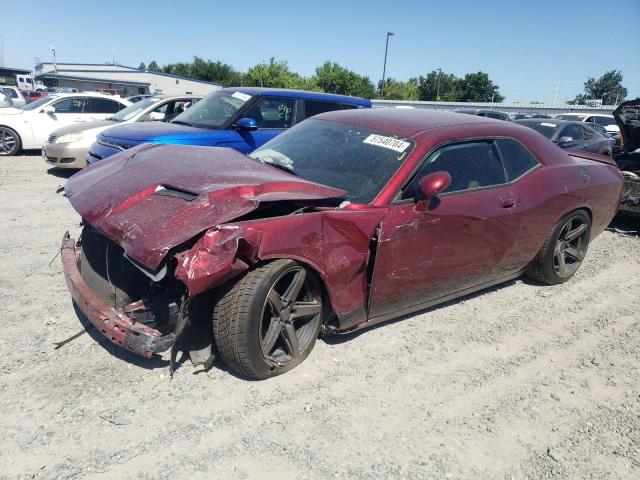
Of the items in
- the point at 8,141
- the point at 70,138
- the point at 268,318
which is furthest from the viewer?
the point at 8,141

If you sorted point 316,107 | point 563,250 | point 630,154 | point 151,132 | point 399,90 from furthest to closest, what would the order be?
point 399,90, point 630,154, point 316,107, point 151,132, point 563,250

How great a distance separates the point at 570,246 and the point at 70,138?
811cm

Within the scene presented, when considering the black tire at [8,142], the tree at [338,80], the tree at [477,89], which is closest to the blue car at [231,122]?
the black tire at [8,142]

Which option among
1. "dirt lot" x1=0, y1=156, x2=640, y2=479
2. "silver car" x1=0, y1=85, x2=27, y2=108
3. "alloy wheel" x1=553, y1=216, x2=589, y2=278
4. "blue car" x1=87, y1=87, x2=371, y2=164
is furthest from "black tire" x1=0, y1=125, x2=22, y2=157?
"alloy wheel" x1=553, y1=216, x2=589, y2=278

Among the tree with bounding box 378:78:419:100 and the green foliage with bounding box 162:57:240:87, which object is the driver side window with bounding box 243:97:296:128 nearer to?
the tree with bounding box 378:78:419:100

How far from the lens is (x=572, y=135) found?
11.5 meters

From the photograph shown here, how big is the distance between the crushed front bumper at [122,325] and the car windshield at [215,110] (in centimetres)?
451

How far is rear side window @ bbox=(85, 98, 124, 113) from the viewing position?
36.0 feet

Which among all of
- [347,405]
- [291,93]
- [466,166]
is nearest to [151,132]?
[291,93]

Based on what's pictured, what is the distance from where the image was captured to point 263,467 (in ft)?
7.45

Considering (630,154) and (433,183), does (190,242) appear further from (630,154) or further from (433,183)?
(630,154)

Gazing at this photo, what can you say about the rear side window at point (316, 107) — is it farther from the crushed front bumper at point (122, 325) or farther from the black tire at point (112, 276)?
the crushed front bumper at point (122, 325)

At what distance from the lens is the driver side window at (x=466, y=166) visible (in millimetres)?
3398

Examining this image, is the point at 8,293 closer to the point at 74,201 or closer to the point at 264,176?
the point at 74,201
